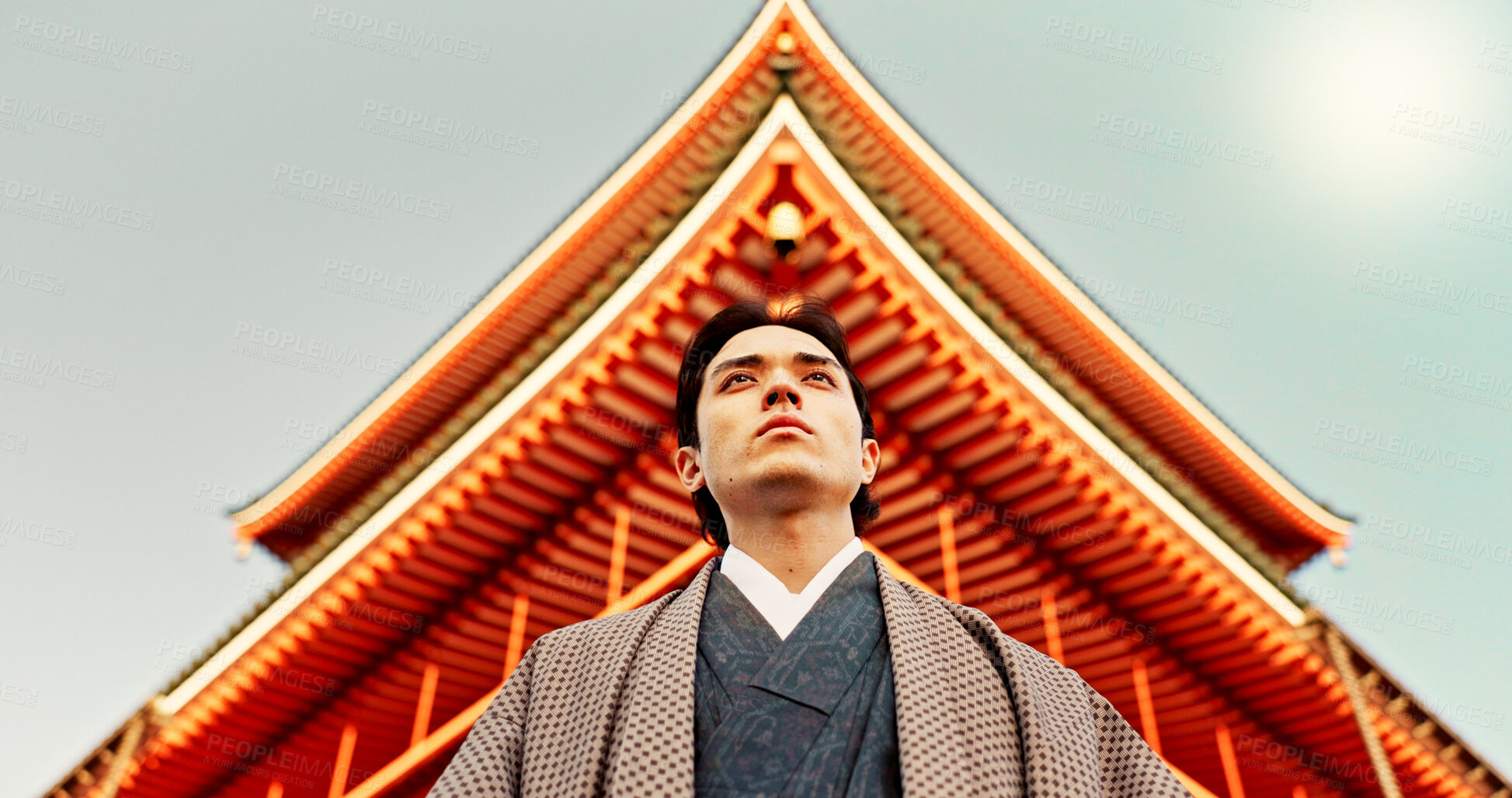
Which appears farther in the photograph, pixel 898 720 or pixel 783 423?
pixel 783 423

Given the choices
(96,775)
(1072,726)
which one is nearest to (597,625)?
(1072,726)

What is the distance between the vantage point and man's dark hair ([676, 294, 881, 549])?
6.29 ft

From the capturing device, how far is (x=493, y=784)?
132 cm

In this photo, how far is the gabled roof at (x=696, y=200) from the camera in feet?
13.6

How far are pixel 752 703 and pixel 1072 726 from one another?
543 mm

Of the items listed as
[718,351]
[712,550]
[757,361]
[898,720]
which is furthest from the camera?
[712,550]

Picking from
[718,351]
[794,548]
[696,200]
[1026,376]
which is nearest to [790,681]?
[794,548]

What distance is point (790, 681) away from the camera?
1335 mm

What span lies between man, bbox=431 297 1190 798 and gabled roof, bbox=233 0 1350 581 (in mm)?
2474

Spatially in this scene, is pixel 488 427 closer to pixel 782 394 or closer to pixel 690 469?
pixel 690 469

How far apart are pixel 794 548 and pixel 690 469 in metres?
0.40

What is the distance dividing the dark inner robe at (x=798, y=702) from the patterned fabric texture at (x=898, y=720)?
0.15 ft

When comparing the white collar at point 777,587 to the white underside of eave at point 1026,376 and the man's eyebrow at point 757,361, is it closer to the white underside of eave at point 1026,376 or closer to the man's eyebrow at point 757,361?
the man's eyebrow at point 757,361

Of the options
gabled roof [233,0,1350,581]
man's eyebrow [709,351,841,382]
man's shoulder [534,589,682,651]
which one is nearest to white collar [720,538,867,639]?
man's shoulder [534,589,682,651]
